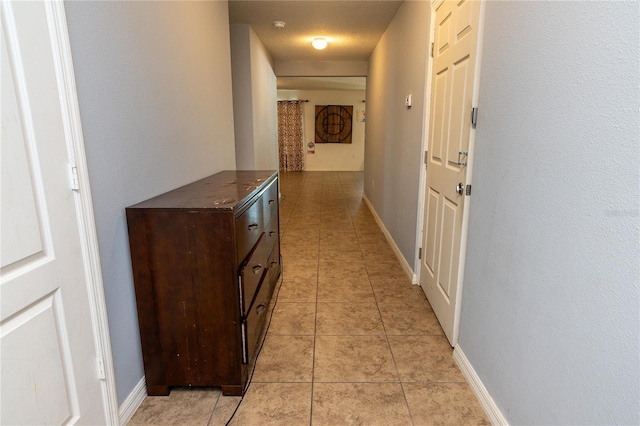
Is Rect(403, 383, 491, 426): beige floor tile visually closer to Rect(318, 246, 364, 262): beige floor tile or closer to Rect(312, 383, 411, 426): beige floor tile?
Rect(312, 383, 411, 426): beige floor tile

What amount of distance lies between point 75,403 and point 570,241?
167 centimetres

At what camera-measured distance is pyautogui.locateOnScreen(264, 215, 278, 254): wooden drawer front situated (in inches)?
95.2

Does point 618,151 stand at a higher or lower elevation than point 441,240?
higher

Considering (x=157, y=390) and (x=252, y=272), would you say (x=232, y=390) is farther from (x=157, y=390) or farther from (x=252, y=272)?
(x=252, y=272)

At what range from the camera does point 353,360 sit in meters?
1.95

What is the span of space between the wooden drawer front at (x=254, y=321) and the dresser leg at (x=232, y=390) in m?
0.12

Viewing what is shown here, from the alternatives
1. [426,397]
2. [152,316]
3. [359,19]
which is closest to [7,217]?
[152,316]

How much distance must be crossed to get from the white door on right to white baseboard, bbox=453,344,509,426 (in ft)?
0.43

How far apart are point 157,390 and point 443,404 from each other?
52.2 inches

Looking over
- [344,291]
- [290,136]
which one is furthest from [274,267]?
[290,136]

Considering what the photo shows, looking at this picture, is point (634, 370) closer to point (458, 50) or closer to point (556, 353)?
point (556, 353)

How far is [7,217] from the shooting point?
95 centimetres

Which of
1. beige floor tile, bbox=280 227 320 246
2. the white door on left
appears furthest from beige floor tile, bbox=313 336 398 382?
beige floor tile, bbox=280 227 320 246

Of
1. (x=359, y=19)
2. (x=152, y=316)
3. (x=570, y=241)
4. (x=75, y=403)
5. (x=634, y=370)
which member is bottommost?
(x=75, y=403)
